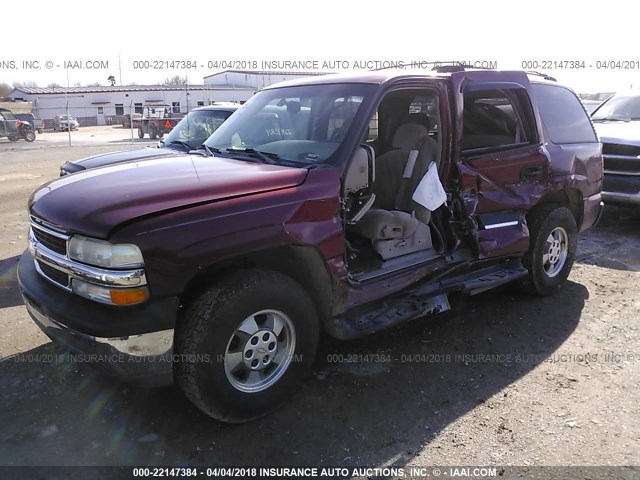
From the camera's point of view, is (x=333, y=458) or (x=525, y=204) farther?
(x=525, y=204)

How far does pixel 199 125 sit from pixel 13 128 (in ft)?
84.3

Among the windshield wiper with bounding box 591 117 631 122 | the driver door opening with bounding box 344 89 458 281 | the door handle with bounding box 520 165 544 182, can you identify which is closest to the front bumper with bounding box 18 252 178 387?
the driver door opening with bounding box 344 89 458 281

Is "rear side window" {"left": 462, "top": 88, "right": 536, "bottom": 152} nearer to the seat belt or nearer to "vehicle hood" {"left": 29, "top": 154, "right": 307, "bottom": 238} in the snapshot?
the seat belt

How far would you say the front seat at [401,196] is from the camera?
3.88m

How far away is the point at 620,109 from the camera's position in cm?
928

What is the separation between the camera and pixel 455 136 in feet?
13.2

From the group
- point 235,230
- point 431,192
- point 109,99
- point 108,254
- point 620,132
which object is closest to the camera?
point 108,254

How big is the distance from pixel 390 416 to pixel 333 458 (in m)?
0.53

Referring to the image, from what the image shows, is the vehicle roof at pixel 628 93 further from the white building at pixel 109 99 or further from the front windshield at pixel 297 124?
the white building at pixel 109 99

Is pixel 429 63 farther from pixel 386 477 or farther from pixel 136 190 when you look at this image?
pixel 386 477

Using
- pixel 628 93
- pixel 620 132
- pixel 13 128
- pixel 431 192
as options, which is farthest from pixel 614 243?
pixel 13 128

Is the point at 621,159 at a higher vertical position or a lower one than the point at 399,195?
higher

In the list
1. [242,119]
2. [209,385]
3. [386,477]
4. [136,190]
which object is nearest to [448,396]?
[386,477]

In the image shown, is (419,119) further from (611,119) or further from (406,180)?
(611,119)
